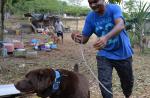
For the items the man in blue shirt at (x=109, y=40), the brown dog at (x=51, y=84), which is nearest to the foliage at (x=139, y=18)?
the man in blue shirt at (x=109, y=40)

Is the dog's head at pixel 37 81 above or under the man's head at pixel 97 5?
under

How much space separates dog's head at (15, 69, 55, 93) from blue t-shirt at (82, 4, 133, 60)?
3.42 ft

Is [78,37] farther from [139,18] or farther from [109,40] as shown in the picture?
[139,18]

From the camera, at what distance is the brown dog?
471 cm

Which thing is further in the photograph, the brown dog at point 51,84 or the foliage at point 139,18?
the foliage at point 139,18

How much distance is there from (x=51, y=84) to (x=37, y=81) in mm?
167

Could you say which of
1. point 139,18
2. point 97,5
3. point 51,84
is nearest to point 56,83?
point 51,84

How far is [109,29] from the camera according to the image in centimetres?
536

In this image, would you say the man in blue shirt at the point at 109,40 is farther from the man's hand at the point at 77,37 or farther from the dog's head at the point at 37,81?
the dog's head at the point at 37,81

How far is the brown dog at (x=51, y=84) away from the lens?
15.4 ft

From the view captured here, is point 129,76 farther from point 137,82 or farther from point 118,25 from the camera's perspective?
point 137,82

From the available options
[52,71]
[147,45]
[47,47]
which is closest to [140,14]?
[147,45]

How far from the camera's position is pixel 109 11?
535 cm

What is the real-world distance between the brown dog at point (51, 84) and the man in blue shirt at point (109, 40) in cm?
58
